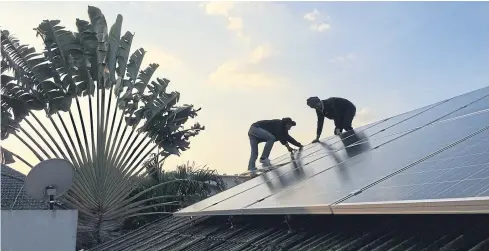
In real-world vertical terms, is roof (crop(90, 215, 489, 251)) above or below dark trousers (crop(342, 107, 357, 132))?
below

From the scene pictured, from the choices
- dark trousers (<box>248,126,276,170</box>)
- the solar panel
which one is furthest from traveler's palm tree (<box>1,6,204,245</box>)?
the solar panel

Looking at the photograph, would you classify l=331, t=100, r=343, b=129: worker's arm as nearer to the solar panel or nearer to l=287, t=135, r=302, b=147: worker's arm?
l=287, t=135, r=302, b=147: worker's arm

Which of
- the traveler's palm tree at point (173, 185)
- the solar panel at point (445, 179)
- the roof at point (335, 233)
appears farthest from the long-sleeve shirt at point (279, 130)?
the solar panel at point (445, 179)

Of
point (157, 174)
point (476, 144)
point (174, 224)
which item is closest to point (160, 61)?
point (157, 174)

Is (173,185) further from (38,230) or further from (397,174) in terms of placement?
(397,174)

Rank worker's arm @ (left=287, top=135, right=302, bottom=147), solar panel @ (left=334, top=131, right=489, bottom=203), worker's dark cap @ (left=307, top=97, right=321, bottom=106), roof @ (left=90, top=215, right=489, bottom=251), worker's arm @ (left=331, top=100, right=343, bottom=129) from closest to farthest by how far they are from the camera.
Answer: solar panel @ (left=334, top=131, right=489, bottom=203)
roof @ (left=90, top=215, right=489, bottom=251)
worker's dark cap @ (left=307, top=97, right=321, bottom=106)
worker's arm @ (left=287, top=135, right=302, bottom=147)
worker's arm @ (left=331, top=100, right=343, bottom=129)

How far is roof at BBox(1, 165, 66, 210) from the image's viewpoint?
47.0ft

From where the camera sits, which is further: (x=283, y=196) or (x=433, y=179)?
(x=283, y=196)

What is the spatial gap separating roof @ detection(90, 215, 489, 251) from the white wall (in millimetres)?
1157

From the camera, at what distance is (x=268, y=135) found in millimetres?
11141

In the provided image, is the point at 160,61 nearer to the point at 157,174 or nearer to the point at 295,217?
the point at 157,174

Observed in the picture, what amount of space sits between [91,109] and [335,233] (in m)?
12.3

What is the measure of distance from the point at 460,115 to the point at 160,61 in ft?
38.7

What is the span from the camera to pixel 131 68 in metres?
15.3
